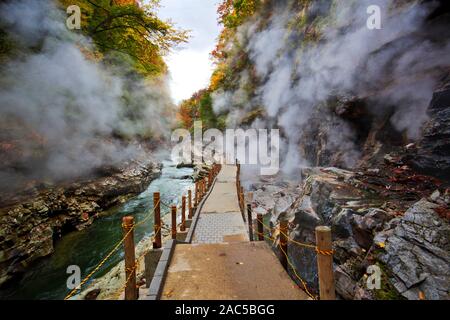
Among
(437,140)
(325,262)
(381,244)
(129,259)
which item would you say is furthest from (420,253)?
(129,259)

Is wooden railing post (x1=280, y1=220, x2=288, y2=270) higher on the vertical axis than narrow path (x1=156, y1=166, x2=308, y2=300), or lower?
higher

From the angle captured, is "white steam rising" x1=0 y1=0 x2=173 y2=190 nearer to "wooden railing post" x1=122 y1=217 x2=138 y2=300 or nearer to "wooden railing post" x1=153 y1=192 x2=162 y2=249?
"wooden railing post" x1=153 y1=192 x2=162 y2=249

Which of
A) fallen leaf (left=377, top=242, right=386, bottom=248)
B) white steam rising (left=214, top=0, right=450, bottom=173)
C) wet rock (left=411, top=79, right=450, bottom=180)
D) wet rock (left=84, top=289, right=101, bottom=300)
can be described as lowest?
wet rock (left=84, top=289, right=101, bottom=300)

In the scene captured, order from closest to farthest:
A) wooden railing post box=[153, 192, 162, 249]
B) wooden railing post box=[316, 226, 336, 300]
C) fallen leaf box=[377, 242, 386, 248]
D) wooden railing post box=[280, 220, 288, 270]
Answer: wooden railing post box=[316, 226, 336, 300] < wooden railing post box=[280, 220, 288, 270] < fallen leaf box=[377, 242, 386, 248] < wooden railing post box=[153, 192, 162, 249]

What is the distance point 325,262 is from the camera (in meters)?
2.31

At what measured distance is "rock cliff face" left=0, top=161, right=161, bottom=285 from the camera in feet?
21.8

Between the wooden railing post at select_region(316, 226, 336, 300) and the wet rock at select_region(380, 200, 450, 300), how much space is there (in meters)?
2.14

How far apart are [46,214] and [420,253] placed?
12038 mm

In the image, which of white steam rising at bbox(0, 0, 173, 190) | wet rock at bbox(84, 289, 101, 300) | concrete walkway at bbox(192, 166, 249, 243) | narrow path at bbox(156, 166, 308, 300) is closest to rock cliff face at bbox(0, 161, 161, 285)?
white steam rising at bbox(0, 0, 173, 190)

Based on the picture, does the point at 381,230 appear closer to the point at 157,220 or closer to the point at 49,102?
the point at 157,220

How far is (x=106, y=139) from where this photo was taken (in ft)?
49.1

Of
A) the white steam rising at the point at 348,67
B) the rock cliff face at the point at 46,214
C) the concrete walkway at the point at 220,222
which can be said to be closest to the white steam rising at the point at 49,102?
the rock cliff face at the point at 46,214

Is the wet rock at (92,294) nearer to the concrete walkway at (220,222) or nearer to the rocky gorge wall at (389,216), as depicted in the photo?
the concrete walkway at (220,222)
